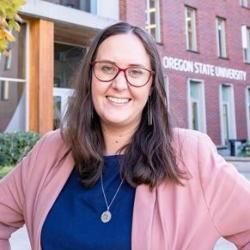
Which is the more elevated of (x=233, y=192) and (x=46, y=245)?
(x=233, y=192)

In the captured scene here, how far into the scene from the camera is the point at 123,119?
176 cm

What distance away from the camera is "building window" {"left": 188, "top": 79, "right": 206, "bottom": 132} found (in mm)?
19000

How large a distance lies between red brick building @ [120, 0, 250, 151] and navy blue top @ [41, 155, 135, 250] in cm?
1492

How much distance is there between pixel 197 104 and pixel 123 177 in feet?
58.7

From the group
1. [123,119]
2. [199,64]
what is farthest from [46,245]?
[199,64]

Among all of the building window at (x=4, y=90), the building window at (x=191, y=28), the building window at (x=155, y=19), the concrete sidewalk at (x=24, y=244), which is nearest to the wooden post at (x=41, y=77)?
the building window at (x=4, y=90)

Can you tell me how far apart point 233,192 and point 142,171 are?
12.4 inches

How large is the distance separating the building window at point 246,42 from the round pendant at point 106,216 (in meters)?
21.6

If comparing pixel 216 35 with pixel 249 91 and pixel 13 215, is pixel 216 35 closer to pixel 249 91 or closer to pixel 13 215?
pixel 249 91

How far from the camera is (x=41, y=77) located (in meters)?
12.0

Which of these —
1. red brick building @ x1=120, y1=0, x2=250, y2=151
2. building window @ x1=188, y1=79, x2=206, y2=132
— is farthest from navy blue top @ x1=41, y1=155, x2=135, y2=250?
building window @ x1=188, y1=79, x2=206, y2=132

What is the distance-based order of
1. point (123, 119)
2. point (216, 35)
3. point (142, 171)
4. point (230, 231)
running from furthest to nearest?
point (216, 35) → point (123, 119) → point (142, 171) → point (230, 231)

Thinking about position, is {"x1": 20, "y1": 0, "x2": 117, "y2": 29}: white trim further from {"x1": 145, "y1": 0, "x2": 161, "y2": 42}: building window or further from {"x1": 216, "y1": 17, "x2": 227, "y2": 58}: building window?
{"x1": 216, "y1": 17, "x2": 227, "y2": 58}: building window

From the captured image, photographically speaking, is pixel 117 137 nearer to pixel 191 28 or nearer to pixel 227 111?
pixel 191 28
